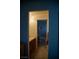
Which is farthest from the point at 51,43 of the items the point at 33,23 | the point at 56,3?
the point at 33,23
